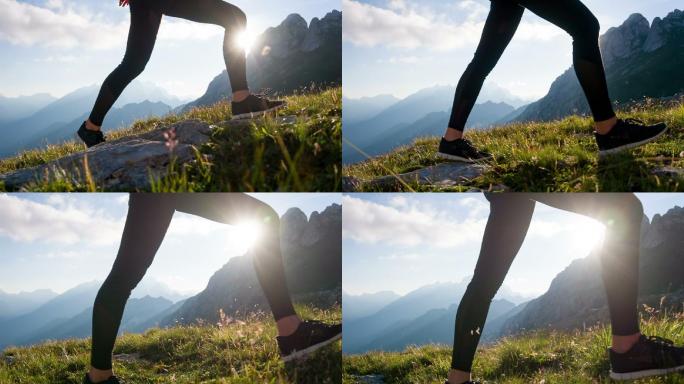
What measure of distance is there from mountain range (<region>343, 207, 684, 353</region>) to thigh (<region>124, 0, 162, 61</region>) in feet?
8.01

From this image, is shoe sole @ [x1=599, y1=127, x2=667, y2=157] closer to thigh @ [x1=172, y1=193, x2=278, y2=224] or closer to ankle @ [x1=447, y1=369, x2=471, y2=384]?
ankle @ [x1=447, y1=369, x2=471, y2=384]

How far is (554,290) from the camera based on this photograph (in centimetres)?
391

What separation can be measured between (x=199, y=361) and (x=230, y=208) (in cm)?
140

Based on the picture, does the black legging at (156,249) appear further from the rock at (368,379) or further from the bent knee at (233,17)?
the bent knee at (233,17)

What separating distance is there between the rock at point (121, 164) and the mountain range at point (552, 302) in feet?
5.66

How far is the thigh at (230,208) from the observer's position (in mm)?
3352

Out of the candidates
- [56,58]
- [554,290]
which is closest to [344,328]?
[554,290]

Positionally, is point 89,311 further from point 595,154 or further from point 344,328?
point 595,154

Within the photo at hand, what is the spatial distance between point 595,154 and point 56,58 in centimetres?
426

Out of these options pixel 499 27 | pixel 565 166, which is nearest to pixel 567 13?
pixel 499 27

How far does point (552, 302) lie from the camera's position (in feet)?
13.4

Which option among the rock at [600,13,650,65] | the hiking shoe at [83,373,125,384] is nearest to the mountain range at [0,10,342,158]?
the hiking shoe at [83,373,125,384]

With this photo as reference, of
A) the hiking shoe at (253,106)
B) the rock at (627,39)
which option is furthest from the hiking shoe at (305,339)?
the rock at (627,39)

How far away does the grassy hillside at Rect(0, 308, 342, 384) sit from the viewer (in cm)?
367
